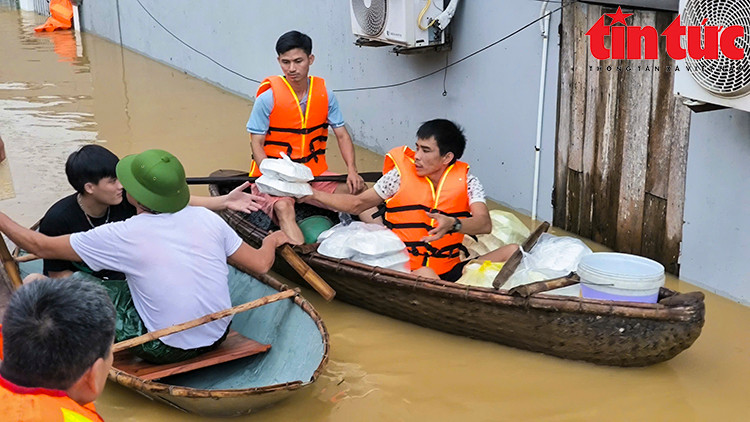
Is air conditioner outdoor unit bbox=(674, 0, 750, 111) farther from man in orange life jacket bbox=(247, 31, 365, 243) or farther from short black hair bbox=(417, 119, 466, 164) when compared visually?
man in orange life jacket bbox=(247, 31, 365, 243)

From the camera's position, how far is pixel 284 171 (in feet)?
17.5

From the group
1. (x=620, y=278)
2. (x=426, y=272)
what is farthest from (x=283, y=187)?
(x=620, y=278)

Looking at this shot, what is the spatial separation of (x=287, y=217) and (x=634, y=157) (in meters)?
2.35

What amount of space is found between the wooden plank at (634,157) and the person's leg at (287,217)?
2.22 m

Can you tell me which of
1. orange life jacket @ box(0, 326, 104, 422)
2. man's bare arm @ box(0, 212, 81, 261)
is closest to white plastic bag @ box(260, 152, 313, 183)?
man's bare arm @ box(0, 212, 81, 261)

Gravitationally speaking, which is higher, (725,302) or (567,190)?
(567,190)

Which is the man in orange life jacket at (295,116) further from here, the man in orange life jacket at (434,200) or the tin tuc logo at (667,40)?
the tin tuc logo at (667,40)

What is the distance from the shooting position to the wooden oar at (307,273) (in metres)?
4.88

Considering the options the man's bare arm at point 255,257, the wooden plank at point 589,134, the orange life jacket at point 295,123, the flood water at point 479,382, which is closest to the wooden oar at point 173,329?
the man's bare arm at point 255,257

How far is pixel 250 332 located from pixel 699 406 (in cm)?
234

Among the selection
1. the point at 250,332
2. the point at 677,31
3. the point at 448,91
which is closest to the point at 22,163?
the point at 448,91

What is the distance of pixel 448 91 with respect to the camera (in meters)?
7.47

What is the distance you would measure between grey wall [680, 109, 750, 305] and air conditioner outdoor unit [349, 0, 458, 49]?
257 cm

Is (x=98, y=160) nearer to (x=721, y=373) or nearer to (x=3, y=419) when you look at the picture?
(x=3, y=419)
